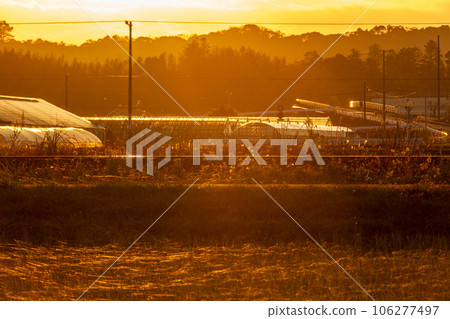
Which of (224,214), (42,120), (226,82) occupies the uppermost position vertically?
(226,82)

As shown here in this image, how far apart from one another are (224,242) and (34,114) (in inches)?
1119

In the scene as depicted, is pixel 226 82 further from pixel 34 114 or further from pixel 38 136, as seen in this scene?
pixel 38 136

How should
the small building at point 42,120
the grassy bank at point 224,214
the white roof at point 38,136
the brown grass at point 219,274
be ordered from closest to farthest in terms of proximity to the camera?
the brown grass at point 219,274 → the grassy bank at point 224,214 → the white roof at point 38,136 → the small building at point 42,120

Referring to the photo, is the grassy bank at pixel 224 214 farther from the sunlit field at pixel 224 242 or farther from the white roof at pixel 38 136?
the white roof at pixel 38 136

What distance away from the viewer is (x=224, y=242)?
11773mm

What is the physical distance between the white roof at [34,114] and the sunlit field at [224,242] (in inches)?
839

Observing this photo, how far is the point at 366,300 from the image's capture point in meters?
7.35

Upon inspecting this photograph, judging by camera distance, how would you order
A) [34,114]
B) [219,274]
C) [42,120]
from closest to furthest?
[219,274], [42,120], [34,114]

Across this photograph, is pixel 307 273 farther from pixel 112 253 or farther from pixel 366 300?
pixel 112 253

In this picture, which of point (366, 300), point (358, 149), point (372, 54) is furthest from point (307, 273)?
point (372, 54)

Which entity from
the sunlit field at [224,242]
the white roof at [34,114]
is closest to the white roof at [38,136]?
the white roof at [34,114]

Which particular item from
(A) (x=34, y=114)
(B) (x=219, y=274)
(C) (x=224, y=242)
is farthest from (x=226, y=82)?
(B) (x=219, y=274)

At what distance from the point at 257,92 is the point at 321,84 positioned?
13005 millimetres

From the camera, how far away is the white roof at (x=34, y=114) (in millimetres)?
35453
